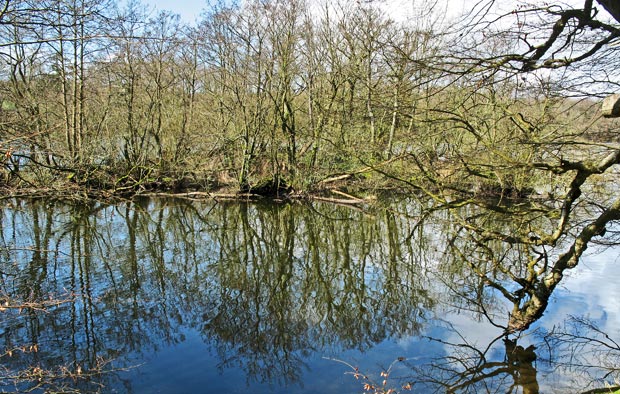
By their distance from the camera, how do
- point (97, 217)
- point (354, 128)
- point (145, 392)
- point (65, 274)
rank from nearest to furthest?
point (145, 392)
point (65, 274)
point (97, 217)
point (354, 128)

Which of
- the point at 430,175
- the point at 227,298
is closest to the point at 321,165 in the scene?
the point at 227,298

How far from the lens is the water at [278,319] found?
6.13 metres

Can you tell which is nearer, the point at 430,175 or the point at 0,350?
the point at 0,350

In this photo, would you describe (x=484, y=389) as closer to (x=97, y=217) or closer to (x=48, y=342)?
(x=48, y=342)

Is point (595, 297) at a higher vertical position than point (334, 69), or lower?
lower

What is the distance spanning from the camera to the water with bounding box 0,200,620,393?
613 centimetres

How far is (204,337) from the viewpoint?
7414 millimetres

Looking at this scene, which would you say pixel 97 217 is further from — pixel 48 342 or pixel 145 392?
pixel 145 392

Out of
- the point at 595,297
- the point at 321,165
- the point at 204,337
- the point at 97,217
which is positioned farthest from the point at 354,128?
the point at 204,337

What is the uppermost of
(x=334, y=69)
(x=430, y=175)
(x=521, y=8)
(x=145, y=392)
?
(x=334, y=69)

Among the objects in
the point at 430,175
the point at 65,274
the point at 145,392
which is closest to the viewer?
the point at 145,392

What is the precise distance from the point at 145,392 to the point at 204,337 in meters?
1.69

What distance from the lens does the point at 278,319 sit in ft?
26.5

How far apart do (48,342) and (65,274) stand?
11.3 ft
